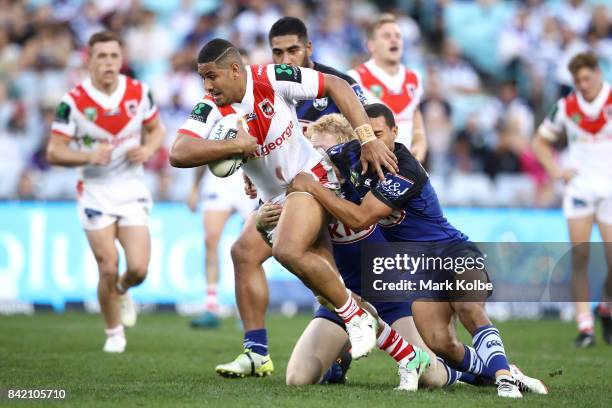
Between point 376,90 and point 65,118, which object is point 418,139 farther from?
point 65,118

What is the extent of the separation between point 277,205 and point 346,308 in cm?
93

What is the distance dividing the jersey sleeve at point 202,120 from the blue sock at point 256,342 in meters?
1.83

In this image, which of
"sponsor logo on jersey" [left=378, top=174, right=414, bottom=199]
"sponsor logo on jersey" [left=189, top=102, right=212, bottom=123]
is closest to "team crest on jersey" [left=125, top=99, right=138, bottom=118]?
"sponsor logo on jersey" [left=189, top=102, right=212, bottom=123]

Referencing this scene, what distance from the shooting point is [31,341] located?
11.2 meters

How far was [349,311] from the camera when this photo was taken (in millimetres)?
7141

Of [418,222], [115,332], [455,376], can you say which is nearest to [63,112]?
[115,332]

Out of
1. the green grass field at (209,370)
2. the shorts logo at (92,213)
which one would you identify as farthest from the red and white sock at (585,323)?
the shorts logo at (92,213)

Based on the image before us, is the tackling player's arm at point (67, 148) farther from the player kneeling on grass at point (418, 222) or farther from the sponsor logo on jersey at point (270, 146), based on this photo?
the player kneeling on grass at point (418, 222)

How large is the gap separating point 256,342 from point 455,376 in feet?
5.15

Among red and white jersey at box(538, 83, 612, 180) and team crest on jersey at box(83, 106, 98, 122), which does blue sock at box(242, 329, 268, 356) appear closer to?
team crest on jersey at box(83, 106, 98, 122)

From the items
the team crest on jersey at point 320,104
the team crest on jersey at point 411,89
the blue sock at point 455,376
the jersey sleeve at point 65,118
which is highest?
the team crest on jersey at point 411,89

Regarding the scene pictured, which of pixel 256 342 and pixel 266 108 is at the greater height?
pixel 266 108

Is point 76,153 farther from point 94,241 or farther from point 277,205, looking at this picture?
point 277,205

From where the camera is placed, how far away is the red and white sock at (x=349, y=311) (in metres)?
7.13
